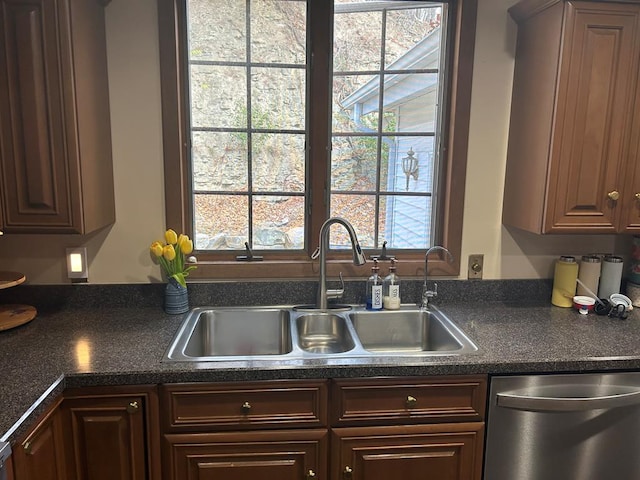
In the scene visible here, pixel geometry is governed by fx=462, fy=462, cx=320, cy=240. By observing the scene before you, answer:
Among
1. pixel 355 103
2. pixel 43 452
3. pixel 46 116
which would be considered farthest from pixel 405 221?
pixel 43 452

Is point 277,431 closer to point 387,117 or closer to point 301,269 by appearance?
point 301,269

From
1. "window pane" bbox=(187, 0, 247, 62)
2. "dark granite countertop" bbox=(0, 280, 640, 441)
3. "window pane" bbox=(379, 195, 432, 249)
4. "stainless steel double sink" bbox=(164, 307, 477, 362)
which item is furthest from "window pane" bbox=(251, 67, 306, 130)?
"dark granite countertop" bbox=(0, 280, 640, 441)

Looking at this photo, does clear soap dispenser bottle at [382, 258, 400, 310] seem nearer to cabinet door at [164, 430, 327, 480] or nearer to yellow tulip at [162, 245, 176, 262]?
cabinet door at [164, 430, 327, 480]

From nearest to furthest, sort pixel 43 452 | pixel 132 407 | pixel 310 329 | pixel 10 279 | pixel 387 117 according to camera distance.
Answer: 1. pixel 43 452
2. pixel 132 407
3. pixel 10 279
4. pixel 310 329
5. pixel 387 117

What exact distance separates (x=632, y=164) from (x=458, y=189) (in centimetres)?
65

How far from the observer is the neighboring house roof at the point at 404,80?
2.02m

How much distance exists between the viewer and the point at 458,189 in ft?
6.67

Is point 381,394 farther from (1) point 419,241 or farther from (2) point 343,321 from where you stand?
(1) point 419,241

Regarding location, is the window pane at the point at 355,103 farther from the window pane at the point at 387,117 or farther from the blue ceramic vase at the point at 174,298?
the blue ceramic vase at the point at 174,298

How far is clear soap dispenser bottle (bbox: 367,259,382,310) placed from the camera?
197 cm

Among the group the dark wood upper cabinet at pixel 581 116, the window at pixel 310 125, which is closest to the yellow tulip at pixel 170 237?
the window at pixel 310 125

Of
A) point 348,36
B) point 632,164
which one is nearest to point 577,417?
point 632,164

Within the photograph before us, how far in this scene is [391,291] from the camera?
77.9 inches

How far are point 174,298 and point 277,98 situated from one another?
95 cm
